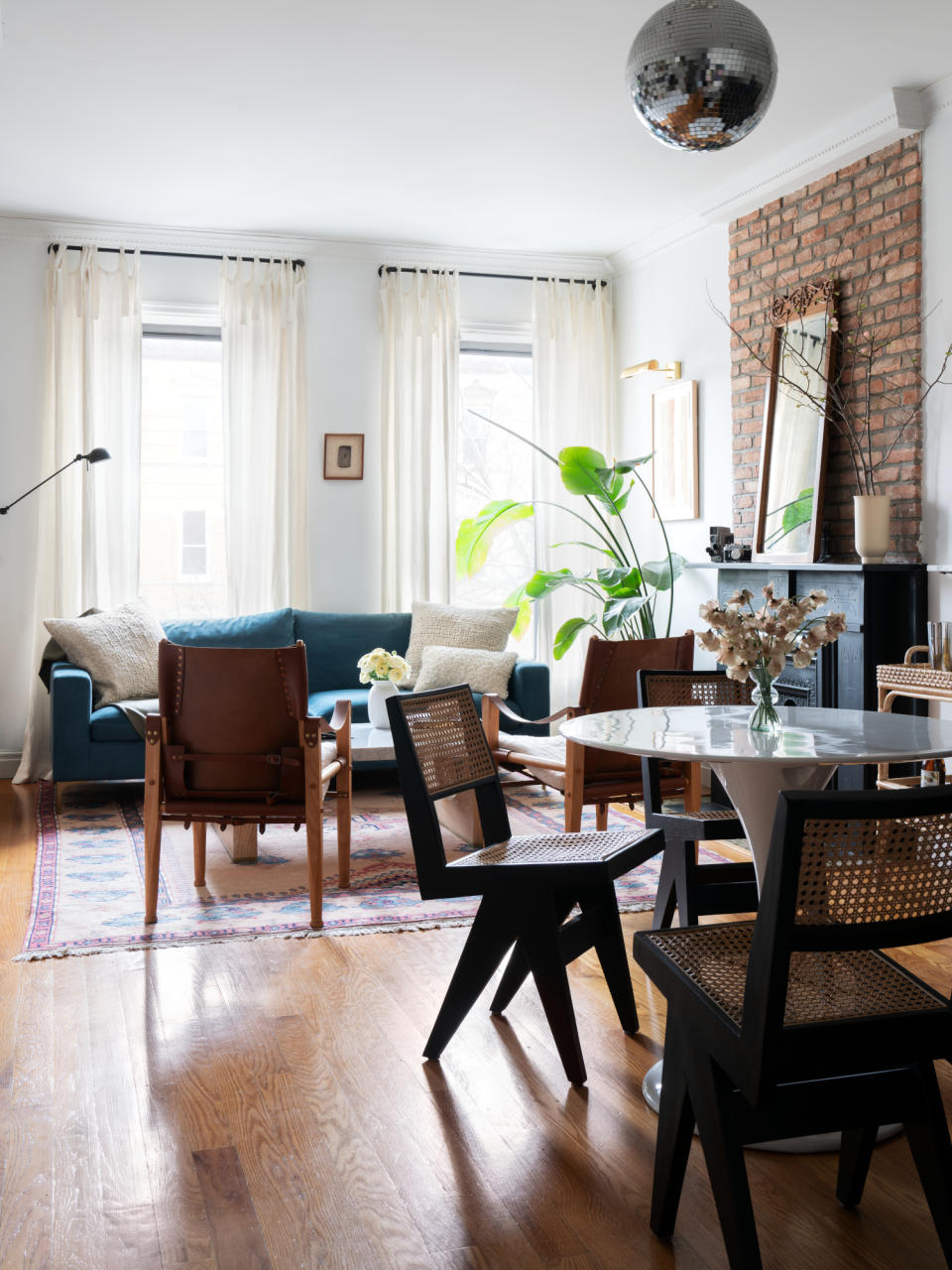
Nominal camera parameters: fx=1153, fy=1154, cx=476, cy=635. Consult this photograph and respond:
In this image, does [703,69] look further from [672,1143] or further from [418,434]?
[418,434]

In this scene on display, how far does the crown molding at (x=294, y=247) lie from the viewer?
6367 mm

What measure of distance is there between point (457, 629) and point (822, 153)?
2964 millimetres

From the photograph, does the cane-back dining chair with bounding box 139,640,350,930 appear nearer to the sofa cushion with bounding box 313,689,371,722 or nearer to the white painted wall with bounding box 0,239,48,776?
the sofa cushion with bounding box 313,689,371,722

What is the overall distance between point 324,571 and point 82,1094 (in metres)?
4.55

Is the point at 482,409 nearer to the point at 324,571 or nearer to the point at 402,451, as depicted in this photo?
the point at 402,451

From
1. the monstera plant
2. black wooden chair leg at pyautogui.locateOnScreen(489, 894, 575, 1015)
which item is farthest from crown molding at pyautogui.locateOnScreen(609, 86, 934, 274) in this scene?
black wooden chair leg at pyautogui.locateOnScreen(489, 894, 575, 1015)

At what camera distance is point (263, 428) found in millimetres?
6676

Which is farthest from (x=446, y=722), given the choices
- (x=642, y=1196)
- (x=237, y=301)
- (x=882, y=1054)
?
(x=237, y=301)

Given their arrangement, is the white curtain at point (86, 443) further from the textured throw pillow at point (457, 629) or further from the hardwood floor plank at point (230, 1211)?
the hardwood floor plank at point (230, 1211)

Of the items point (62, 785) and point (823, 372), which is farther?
point (62, 785)

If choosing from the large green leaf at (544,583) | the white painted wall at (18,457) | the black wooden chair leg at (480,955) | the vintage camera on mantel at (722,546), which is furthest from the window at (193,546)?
the black wooden chair leg at (480,955)

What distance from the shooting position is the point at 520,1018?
118 inches

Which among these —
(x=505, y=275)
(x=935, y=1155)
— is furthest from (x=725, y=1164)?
(x=505, y=275)

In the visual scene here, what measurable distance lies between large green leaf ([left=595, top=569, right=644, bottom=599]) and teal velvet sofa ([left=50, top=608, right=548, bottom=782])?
57 cm
